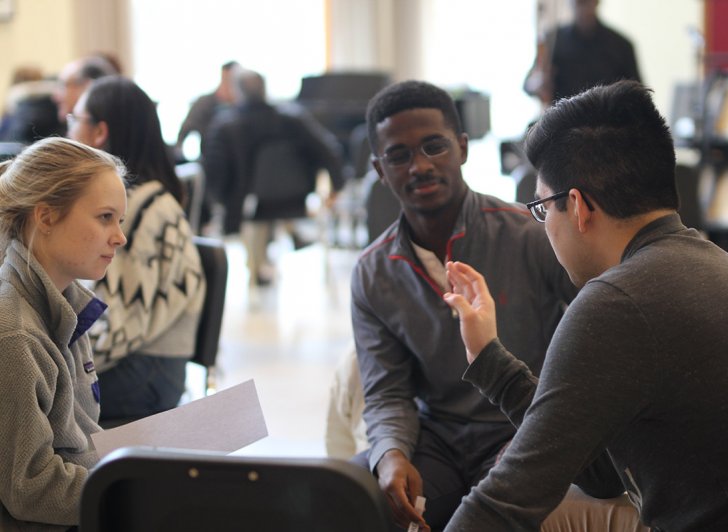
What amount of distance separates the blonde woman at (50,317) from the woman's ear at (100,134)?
0.81 m

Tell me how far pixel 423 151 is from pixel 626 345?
987 millimetres

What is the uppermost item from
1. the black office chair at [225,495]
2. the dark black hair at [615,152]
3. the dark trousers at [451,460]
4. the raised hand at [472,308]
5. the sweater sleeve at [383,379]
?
the dark black hair at [615,152]

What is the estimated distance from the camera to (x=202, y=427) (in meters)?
1.52

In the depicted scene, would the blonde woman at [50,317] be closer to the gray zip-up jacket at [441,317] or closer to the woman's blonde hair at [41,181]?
the woman's blonde hair at [41,181]

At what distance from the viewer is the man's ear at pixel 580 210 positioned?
1.26 metres

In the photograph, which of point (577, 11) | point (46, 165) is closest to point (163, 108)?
point (577, 11)

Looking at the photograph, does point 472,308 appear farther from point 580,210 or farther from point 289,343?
point 289,343

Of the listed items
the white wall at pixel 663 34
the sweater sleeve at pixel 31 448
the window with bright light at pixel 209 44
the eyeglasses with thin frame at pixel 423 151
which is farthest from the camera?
the white wall at pixel 663 34

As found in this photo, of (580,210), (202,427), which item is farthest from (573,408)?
(202,427)

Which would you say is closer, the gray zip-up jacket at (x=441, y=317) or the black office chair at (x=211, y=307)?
the gray zip-up jacket at (x=441, y=317)

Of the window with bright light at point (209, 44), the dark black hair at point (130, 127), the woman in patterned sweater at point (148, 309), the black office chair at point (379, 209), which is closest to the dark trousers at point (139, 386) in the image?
the woman in patterned sweater at point (148, 309)

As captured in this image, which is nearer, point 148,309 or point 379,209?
point 148,309

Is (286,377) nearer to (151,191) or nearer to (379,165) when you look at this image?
(151,191)

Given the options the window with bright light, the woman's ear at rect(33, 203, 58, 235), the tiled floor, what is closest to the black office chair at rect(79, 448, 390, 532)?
the woman's ear at rect(33, 203, 58, 235)
